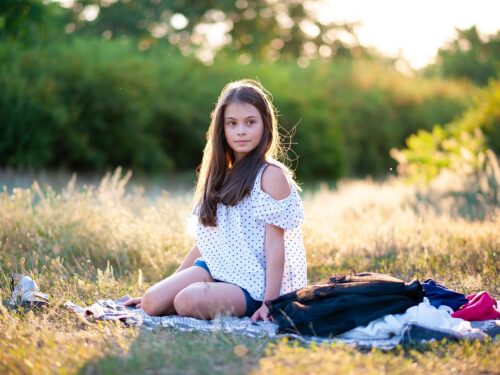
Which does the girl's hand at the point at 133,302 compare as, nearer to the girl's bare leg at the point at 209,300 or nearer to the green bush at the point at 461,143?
the girl's bare leg at the point at 209,300

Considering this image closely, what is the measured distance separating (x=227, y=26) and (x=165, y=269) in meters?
21.8

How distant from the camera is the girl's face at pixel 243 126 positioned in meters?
4.09

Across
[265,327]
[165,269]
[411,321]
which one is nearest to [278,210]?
[265,327]

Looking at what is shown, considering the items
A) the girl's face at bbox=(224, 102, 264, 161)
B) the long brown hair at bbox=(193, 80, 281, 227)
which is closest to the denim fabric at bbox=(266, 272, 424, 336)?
the long brown hair at bbox=(193, 80, 281, 227)

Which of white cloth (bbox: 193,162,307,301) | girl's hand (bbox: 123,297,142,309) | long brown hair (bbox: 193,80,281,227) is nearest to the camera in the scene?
white cloth (bbox: 193,162,307,301)

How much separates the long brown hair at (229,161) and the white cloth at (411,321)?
3.32 ft

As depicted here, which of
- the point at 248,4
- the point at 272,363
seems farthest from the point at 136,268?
the point at 248,4

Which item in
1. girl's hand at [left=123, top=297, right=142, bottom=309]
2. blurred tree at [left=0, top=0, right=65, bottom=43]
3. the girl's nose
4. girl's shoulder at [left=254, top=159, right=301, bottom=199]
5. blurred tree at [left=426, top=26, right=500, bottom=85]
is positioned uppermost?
blurred tree at [left=426, top=26, right=500, bottom=85]

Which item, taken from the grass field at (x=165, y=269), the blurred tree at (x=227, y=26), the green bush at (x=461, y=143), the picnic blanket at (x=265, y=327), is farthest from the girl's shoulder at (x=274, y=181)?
the blurred tree at (x=227, y=26)

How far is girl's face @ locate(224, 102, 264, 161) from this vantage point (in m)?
4.09

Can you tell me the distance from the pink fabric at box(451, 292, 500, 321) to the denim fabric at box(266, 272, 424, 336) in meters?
0.27

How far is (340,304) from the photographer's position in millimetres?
3680

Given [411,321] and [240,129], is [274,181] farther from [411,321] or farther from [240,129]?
[411,321]

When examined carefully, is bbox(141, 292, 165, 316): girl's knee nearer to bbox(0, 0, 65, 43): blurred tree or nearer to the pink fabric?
the pink fabric
